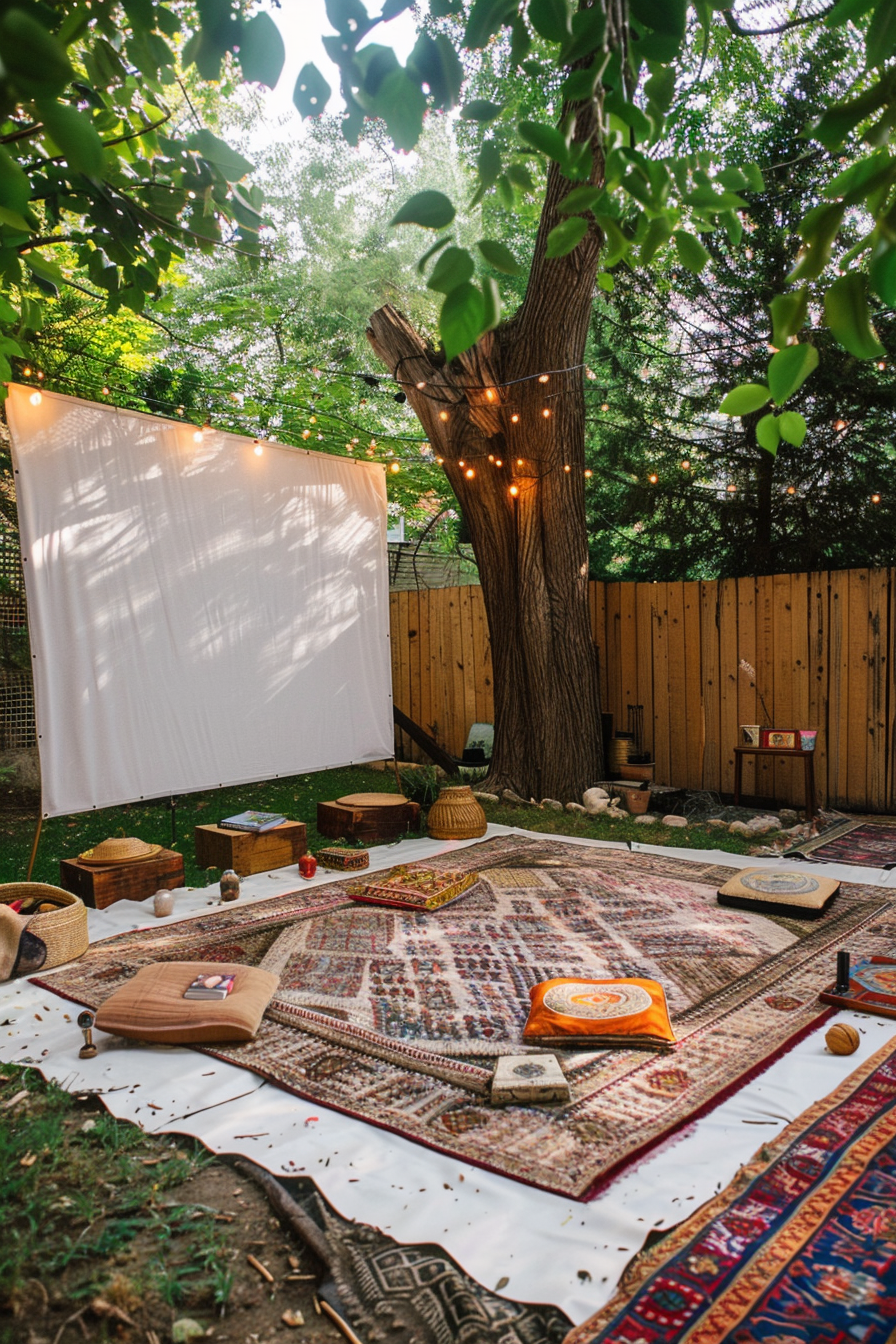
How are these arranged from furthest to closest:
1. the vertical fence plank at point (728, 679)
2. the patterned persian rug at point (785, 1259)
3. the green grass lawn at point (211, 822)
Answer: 1. the vertical fence plank at point (728, 679)
2. the green grass lawn at point (211, 822)
3. the patterned persian rug at point (785, 1259)

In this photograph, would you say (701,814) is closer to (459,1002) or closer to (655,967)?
(655,967)

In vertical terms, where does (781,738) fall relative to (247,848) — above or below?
above

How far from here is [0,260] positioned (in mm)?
1783

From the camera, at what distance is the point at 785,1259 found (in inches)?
59.7

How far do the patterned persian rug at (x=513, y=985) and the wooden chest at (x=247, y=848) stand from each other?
1.85 feet

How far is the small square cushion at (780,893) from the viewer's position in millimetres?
3564

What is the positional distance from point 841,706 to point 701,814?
121 centimetres

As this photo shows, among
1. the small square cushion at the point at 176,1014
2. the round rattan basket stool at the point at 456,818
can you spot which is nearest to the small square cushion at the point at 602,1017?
the small square cushion at the point at 176,1014

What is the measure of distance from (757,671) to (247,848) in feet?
12.4

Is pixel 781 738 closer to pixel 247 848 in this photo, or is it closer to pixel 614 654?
pixel 614 654

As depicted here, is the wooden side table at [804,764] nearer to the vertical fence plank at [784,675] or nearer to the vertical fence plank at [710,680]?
the vertical fence plank at [784,675]

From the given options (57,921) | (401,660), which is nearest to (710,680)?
(401,660)

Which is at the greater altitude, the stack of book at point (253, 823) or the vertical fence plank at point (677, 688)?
the vertical fence plank at point (677, 688)

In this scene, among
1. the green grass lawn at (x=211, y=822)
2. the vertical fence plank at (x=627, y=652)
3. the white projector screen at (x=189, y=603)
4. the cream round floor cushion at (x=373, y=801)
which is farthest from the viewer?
the vertical fence plank at (x=627, y=652)
